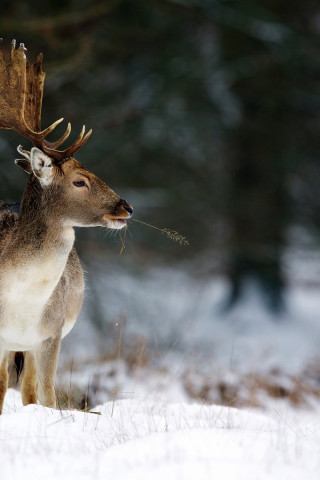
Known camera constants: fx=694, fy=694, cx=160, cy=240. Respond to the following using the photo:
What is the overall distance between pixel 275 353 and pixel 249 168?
457cm

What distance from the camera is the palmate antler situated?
384cm

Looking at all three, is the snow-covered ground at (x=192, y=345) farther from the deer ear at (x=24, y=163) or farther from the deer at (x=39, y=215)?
the deer ear at (x=24, y=163)

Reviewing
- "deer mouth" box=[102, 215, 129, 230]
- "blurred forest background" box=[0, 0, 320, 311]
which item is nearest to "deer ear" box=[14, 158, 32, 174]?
"deer mouth" box=[102, 215, 129, 230]

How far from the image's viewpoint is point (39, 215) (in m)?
3.89

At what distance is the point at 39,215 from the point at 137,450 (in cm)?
143

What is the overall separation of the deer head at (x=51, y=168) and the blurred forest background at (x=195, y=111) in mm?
3674

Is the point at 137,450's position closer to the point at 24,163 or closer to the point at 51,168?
the point at 51,168

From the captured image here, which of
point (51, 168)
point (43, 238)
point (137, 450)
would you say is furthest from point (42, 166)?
point (137, 450)

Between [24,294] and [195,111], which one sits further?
[195,111]

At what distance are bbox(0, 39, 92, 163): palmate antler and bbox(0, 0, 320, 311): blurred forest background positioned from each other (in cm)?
365

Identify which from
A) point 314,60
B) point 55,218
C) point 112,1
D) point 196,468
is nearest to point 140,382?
point 55,218

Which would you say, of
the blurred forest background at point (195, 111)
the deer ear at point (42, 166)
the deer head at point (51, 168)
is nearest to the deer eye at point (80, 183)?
the deer head at point (51, 168)

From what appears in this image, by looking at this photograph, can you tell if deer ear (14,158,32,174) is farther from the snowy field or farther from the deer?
the snowy field

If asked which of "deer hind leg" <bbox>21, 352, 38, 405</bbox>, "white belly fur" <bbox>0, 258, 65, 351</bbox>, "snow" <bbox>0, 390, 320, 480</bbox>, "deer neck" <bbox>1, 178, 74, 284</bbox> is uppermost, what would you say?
"deer neck" <bbox>1, 178, 74, 284</bbox>
